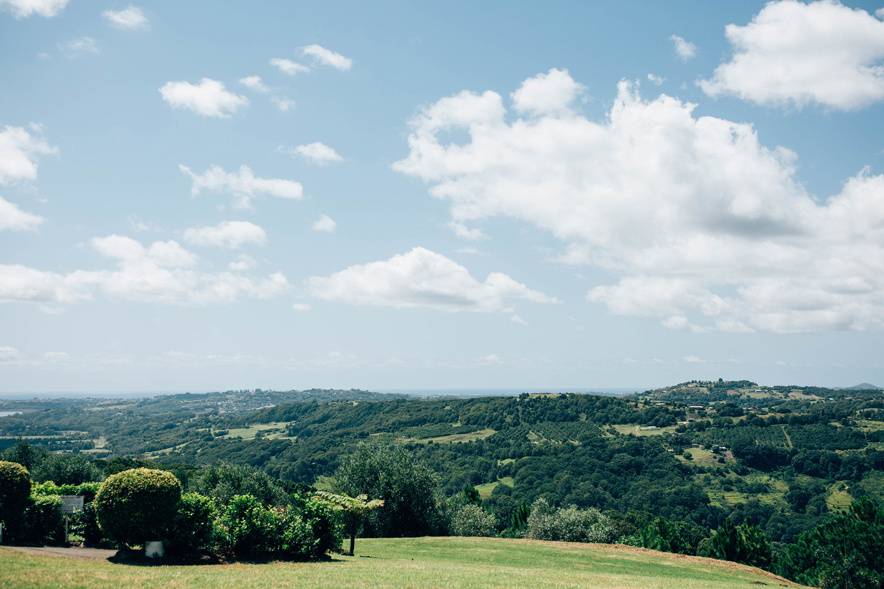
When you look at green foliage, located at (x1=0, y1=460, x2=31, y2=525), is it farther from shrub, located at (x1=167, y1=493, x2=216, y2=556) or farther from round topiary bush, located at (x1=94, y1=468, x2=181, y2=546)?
shrub, located at (x1=167, y1=493, x2=216, y2=556)

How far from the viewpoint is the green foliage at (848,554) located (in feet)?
174

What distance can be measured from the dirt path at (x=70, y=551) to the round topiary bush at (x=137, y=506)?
988 millimetres

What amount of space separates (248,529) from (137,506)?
559 cm

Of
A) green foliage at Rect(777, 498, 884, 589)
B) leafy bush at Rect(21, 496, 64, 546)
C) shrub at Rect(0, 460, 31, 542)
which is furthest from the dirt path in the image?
green foliage at Rect(777, 498, 884, 589)

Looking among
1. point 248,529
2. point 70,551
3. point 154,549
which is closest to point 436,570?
point 248,529

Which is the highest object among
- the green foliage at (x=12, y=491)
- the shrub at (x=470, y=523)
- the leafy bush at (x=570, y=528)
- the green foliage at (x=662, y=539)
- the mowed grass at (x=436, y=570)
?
the green foliage at (x=12, y=491)

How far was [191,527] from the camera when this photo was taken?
85.9 feet

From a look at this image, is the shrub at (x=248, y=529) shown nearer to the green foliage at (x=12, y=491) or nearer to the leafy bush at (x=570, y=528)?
the green foliage at (x=12, y=491)

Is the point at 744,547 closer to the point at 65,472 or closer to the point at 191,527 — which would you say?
the point at 191,527

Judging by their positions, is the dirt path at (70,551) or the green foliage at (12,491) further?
the green foliage at (12,491)

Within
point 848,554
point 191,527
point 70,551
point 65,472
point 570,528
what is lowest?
point 570,528

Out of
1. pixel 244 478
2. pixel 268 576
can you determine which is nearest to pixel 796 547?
pixel 244 478

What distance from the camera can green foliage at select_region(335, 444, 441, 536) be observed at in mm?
56969

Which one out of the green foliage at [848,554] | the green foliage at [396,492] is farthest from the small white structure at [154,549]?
the green foliage at [848,554]
